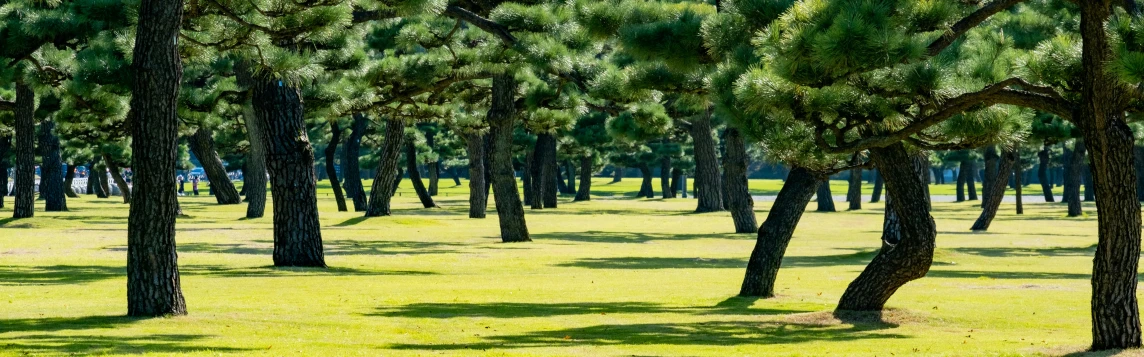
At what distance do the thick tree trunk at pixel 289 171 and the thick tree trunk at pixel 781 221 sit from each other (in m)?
6.27

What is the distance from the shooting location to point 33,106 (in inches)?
1205

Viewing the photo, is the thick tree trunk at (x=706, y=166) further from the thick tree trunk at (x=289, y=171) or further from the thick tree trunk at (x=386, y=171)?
the thick tree trunk at (x=289, y=171)

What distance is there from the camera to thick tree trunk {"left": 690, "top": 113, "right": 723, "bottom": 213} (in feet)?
135

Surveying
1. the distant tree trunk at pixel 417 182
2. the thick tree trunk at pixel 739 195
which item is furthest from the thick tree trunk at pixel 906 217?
the distant tree trunk at pixel 417 182

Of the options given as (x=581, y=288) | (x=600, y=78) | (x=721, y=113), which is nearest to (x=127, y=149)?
(x=600, y=78)

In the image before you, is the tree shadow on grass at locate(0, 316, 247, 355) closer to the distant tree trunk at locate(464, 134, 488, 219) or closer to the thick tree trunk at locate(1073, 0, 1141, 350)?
the thick tree trunk at locate(1073, 0, 1141, 350)

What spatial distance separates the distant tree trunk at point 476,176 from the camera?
37469mm

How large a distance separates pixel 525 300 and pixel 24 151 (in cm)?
1994

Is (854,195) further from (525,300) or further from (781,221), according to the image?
(525,300)

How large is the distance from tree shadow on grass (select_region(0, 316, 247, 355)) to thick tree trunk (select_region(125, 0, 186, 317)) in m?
0.46

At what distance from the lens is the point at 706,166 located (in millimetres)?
43562

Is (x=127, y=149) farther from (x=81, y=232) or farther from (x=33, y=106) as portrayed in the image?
(x=81, y=232)

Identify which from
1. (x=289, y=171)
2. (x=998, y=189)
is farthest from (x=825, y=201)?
(x=289, y=171)

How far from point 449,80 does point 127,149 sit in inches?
921
